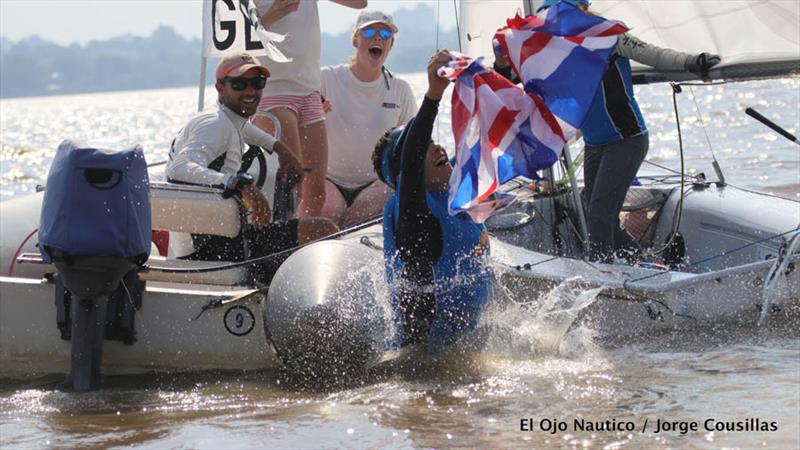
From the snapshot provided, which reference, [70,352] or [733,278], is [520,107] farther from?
[70,352]

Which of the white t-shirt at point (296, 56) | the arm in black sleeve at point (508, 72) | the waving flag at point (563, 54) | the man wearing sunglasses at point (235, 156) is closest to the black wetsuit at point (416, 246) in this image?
the waving flag at point (563, 54)

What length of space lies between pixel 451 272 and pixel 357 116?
7.78 ft

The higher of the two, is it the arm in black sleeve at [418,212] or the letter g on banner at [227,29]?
the letter g on banner at [227,29]

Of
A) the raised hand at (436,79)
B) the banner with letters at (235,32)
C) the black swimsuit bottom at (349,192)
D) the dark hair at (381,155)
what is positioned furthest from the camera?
the black swimsuit bottom at (349,192)

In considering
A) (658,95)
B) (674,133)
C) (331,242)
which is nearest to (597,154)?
(331,242)

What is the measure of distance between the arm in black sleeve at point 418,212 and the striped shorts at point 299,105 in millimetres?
1958

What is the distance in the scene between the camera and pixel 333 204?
7566mm

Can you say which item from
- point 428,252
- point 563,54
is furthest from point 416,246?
point 563,54

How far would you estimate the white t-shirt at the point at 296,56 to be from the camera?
7.47 m

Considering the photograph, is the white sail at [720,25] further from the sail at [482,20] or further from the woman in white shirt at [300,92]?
the woman in white shirt at [300,92]

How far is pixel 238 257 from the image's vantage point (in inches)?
257

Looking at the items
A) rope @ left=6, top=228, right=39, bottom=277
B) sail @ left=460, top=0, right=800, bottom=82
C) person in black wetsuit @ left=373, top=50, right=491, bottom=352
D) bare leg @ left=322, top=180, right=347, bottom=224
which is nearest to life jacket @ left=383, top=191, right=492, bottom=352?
person in black wetsuit @ left=373, top=50, right=491, bottom=352

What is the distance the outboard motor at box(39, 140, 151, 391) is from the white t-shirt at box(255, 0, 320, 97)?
1711 mm

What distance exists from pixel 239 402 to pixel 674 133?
17823 millimetres
